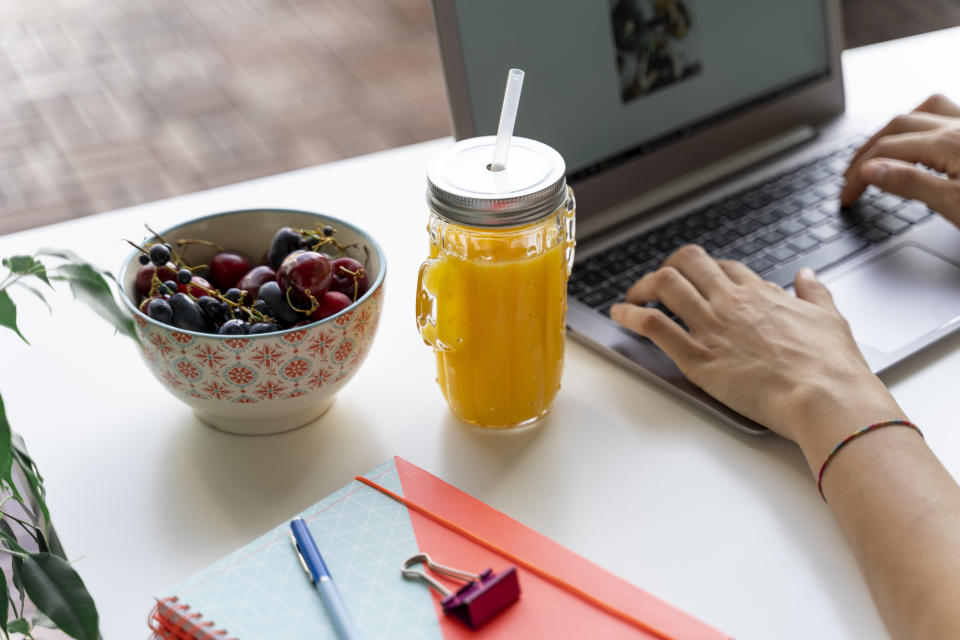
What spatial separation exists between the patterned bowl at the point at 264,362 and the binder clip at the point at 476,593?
0.17m

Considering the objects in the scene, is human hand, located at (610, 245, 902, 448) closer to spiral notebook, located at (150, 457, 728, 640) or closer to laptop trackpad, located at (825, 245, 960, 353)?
laptop trackpad, located at (825, 245, 960, 353)

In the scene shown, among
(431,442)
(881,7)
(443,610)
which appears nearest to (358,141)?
(881,7)

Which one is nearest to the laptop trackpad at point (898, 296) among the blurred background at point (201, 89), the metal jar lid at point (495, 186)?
the metal jar lid at point (495, 186)

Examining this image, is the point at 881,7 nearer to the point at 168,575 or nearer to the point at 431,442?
the point at 431,442

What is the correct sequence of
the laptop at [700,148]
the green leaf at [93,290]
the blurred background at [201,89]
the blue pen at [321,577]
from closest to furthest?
1. the green leaf at [93,290]
2. the blue pen at [321,577]
3. the laptop at [700,148]
4. the blurred background at [201,89]

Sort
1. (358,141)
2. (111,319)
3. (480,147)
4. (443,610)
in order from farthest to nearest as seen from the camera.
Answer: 1. (358,141)
2. (480,147)
3. (443,610)
4. (111,319)

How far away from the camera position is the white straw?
0.66 m

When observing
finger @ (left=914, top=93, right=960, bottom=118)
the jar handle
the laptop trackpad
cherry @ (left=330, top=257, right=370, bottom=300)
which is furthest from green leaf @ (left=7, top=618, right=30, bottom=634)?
finger @ (left=914, top=93, right=960, bottom=118)

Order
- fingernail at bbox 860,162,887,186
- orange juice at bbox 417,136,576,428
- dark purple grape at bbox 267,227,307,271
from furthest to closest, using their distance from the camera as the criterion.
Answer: fingernail at bbox 860,162,887,186 < dark purple grape at bbox 267,227,307,271 < orange juice at bbox 417,136,576,428

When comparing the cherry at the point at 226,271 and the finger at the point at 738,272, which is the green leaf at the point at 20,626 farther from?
the finger at the point at 738,272

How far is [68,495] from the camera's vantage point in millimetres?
722

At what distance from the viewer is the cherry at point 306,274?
27.6 inches

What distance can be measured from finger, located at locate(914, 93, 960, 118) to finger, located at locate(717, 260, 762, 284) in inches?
14.4

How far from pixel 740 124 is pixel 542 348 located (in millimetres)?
533
